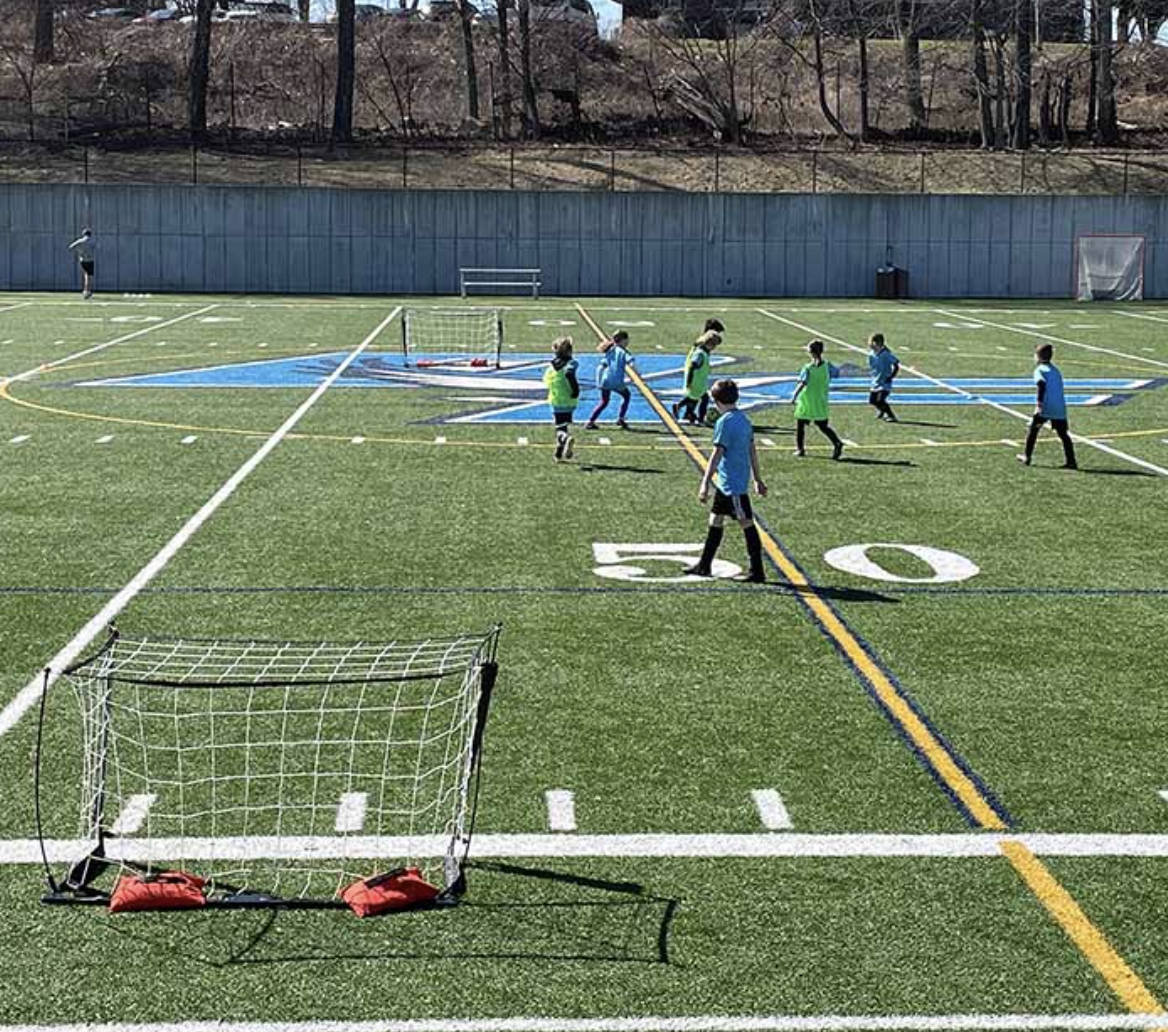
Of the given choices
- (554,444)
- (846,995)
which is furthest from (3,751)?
(554,444)

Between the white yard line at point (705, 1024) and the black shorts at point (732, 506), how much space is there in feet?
25.0

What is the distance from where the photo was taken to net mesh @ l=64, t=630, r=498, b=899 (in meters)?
7.66

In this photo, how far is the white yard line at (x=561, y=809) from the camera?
8133 millimetres

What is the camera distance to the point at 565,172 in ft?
212

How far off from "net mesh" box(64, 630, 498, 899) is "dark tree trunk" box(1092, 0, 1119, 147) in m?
64.9

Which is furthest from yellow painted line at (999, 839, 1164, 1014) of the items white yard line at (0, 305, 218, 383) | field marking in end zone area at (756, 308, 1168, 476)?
white yard line at (0, 305, 218, 383)

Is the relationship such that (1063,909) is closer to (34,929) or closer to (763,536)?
(34,929)

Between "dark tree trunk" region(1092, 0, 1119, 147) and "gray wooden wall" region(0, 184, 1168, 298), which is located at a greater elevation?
"dark tree trunk" region(1092, 0, 1119, 147)

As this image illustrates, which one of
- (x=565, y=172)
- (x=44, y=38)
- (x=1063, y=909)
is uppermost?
(x=44, y=38)

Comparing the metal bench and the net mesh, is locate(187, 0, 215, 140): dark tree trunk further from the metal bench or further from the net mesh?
the net mesh

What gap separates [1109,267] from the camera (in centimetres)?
5966

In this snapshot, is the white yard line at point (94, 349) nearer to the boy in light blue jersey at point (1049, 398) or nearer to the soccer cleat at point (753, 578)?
the boy in light blue jersey at point (1049, 398)

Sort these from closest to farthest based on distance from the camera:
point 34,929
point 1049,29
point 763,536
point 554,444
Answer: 1. point 34,929
2. point 763,536
3. point 554,444
4. point 1049,29

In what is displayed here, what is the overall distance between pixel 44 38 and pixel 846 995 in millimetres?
82957
